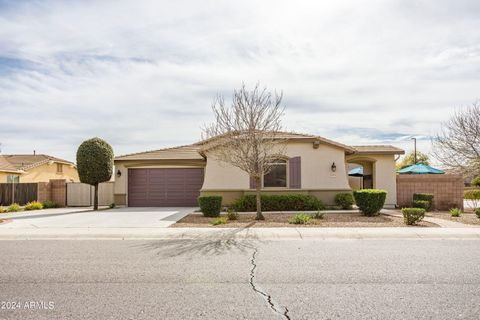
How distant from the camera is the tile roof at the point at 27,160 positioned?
30778 millimetres

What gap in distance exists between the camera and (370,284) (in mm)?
5855

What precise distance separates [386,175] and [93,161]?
16085 millimetres

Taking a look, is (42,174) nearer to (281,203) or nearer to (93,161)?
(93,161)

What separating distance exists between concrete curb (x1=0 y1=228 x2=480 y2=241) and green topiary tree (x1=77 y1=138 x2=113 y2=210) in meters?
8.13

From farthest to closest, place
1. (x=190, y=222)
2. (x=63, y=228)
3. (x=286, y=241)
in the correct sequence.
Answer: (x=190, y=222), (x=63, y=228), (x=286, y=241)

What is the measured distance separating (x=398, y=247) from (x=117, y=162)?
17294mm

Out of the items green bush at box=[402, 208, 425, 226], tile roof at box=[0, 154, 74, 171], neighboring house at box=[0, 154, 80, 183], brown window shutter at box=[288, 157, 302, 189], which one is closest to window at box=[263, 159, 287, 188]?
brown window shutter at box=[288, 157, 302, 189]

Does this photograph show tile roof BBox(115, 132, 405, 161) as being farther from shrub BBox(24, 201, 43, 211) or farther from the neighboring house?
the neighboring house

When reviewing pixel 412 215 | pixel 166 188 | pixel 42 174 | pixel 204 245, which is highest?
pixel 42 174

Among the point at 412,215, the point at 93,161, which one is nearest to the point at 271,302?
the point at 412,215

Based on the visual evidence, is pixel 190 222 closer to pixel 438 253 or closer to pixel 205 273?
pixel 205 273

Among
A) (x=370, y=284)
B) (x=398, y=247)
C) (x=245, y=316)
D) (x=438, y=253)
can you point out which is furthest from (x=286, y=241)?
(x=245, y=316)

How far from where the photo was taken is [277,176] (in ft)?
62.0

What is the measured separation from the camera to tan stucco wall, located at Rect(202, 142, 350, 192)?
18.8 meters
